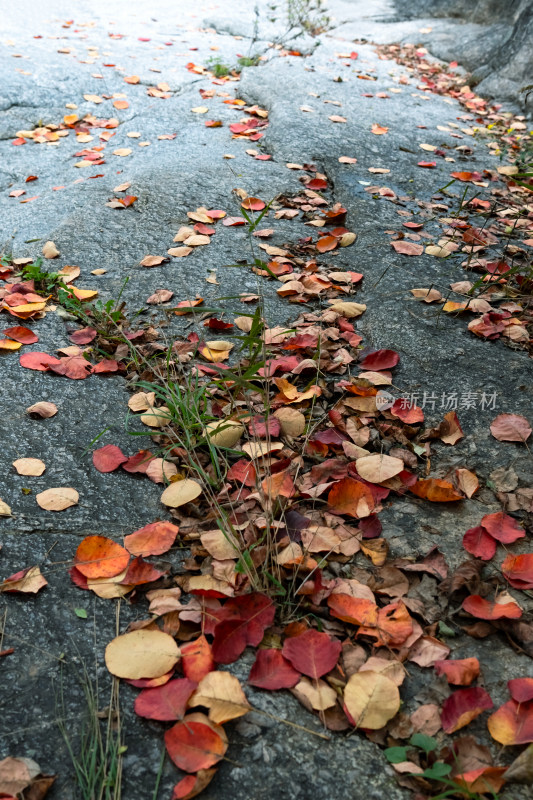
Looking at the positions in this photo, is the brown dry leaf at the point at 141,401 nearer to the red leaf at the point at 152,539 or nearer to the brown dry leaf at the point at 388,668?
the red leaf at the point at 152,539

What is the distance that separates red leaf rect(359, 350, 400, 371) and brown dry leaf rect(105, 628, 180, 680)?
1.11 m

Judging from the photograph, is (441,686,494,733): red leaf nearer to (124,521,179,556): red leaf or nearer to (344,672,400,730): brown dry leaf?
(344,672,400,730): brown dry leaf

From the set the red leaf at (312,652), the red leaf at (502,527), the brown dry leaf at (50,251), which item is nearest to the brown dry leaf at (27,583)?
the red leaf at (312,652)

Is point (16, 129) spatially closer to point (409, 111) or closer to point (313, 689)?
point (409, 111)

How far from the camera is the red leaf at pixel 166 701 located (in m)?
1.06

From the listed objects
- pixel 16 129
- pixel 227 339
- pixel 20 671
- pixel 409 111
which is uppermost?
pixel 409 111

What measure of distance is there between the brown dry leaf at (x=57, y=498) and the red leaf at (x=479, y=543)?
→ 95 centimetres

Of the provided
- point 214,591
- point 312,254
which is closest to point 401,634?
point 214,591

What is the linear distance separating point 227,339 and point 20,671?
4.22 feet

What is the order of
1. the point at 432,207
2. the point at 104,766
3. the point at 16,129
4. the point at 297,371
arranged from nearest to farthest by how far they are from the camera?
the point at 104,766 → the point at 297,371 → the point at 432,207 → the point at 16,129

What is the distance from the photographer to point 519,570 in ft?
4.33

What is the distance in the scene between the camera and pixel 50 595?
1.28m

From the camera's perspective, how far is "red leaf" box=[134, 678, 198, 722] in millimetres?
1062

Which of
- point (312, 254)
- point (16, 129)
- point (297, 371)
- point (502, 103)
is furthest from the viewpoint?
point (502, 103)
